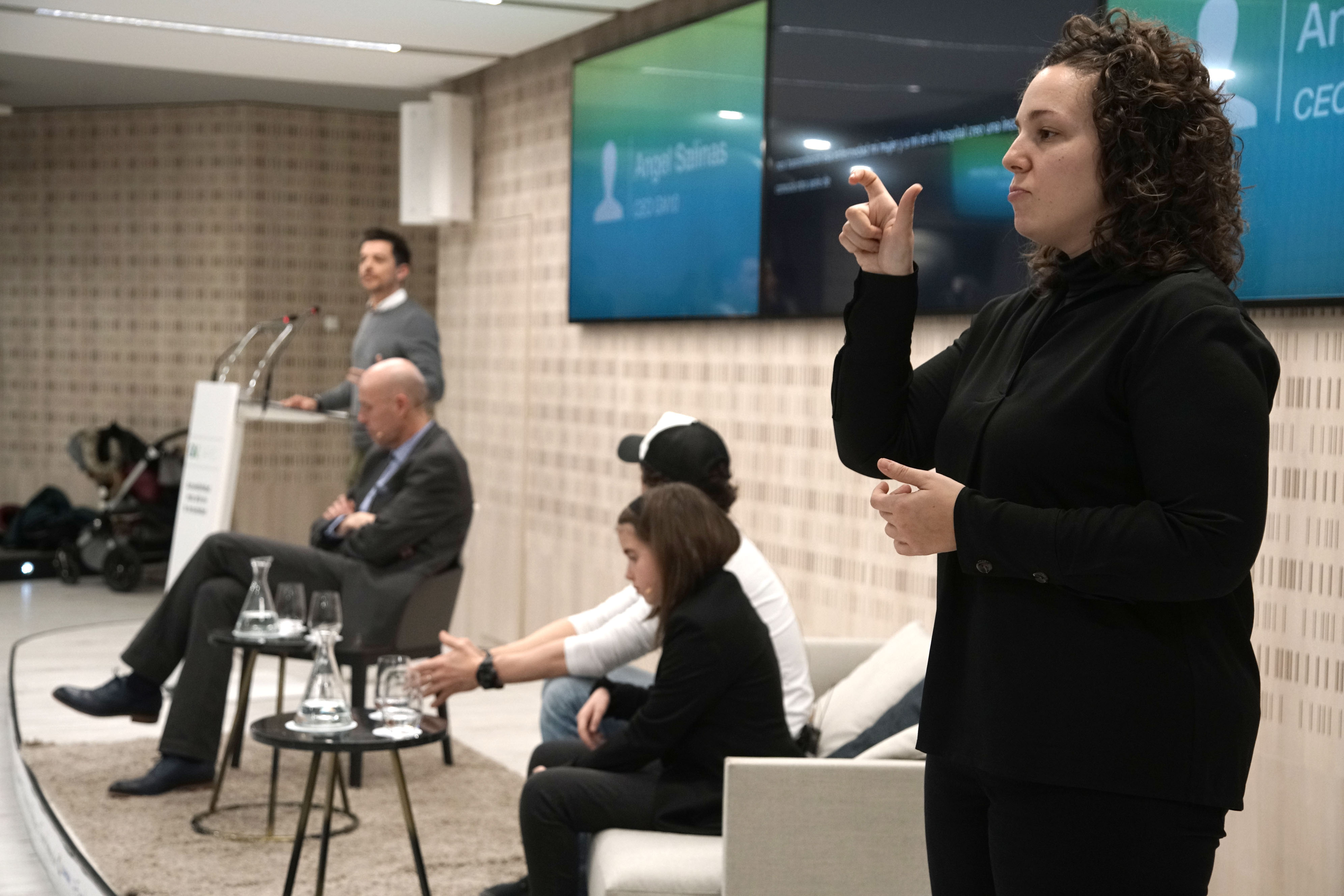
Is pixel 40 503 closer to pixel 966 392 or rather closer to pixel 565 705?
pixel 565 705

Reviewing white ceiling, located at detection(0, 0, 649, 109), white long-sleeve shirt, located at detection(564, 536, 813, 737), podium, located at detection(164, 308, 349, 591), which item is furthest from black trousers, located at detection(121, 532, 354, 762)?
white ceiling, located at detection(0, 0, 649, 109)

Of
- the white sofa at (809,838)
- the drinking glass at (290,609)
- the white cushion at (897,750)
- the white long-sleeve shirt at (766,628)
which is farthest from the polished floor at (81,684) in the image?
the white cushion at (897,750)

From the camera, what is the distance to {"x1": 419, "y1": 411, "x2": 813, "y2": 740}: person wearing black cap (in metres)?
3.07

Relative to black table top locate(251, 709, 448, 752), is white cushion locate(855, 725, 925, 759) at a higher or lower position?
higher

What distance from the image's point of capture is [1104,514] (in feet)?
4.31

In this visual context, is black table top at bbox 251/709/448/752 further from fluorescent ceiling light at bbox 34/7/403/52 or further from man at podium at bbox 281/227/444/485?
fluorescent ceiling light at bbox 34/7/403/52

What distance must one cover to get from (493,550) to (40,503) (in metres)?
3.75

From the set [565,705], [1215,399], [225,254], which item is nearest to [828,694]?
[565,705]

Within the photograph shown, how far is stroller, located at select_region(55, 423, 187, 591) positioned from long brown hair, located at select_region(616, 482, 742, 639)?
617 cm

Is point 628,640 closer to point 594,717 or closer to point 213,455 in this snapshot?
point 594,717

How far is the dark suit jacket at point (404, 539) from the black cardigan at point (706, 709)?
73.2 inches

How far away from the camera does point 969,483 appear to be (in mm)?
1470

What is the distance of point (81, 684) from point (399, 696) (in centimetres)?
317

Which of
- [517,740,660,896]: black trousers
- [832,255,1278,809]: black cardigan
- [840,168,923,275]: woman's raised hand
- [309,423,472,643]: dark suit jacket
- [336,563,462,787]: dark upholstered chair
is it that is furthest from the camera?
[309,423,472,643]: dark suit jacket
